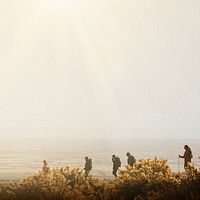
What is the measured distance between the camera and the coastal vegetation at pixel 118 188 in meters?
11.3

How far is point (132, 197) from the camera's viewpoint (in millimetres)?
12680

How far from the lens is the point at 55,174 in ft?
45.6

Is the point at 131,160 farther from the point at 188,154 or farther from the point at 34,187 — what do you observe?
the point at 34,187

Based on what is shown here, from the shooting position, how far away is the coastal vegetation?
37.2 feet

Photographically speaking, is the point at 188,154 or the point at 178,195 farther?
the point at 188,154

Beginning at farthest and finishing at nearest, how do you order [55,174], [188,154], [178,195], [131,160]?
1. [131,160]
2. [188,154]
3. [55,174]
4. [178,195]

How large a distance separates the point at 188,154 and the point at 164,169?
17.9 feet

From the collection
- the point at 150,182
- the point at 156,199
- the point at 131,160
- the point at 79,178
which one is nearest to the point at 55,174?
the point at 79,178

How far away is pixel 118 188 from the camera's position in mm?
13000

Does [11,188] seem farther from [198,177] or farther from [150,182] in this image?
[198,177]

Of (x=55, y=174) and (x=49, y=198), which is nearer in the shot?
(x=49, y=198)

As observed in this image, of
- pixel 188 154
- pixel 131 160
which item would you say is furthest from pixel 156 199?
pixel 131 160

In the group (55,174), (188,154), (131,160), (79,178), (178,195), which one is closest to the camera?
(178,195)

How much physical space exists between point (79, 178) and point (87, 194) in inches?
81.4
